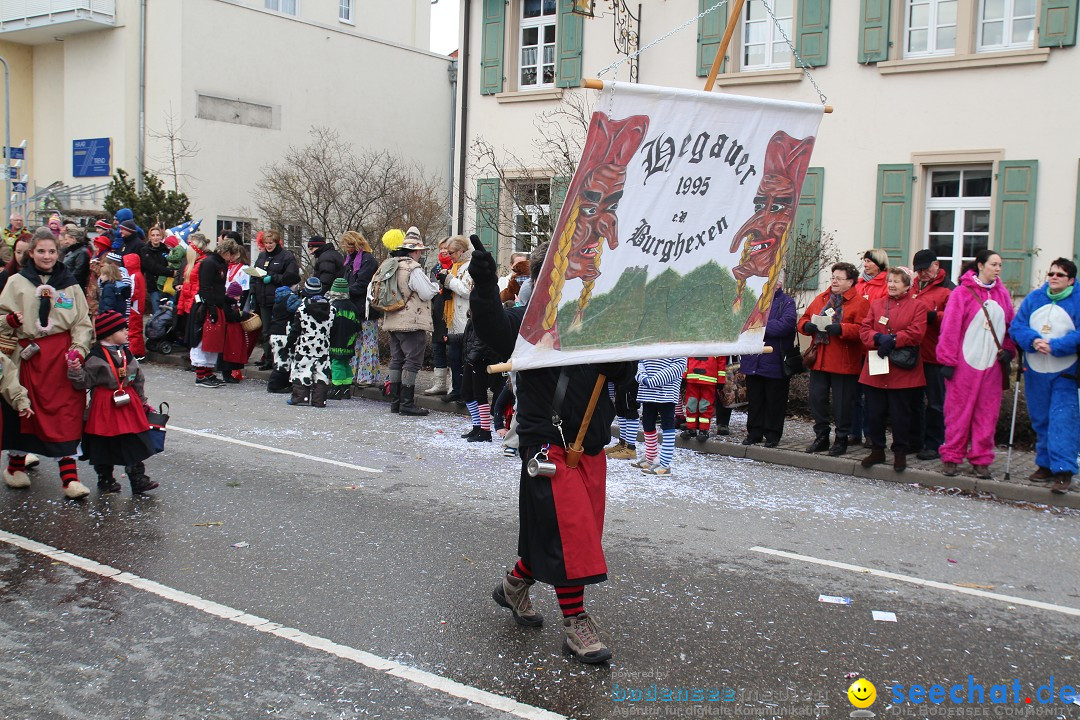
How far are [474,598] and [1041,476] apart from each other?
5803 mm

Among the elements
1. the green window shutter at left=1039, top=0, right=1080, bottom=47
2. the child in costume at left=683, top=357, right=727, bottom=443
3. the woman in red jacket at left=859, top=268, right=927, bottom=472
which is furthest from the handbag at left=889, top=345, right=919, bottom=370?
the green window shutter at left=1039, top=0, right=1080, bottom=47

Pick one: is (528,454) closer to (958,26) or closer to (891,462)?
(891,462)

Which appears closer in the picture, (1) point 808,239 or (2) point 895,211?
(2) point 895,211

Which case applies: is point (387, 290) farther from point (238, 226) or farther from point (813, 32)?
point (238, 226)

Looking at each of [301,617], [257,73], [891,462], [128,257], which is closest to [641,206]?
[301,617]

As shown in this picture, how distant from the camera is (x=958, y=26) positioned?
50.5 feet

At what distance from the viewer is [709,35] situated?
1734cm

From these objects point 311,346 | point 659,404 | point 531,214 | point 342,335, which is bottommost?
point 659,404

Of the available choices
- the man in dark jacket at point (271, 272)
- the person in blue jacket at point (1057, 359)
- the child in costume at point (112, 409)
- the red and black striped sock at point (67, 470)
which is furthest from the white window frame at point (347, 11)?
the person in blue jacket at point (1057, 359)

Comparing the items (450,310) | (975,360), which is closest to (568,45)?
(450,310)

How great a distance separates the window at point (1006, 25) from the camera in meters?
15.0

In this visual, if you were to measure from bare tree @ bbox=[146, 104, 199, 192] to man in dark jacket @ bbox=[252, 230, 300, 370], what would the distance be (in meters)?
11.1

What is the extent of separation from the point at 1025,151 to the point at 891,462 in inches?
302

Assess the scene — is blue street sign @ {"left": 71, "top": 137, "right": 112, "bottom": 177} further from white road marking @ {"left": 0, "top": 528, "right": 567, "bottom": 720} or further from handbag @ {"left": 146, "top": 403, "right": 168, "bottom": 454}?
white road marking @ {"left": 0, "top": 528, "right": 567, "bottom": 720}
